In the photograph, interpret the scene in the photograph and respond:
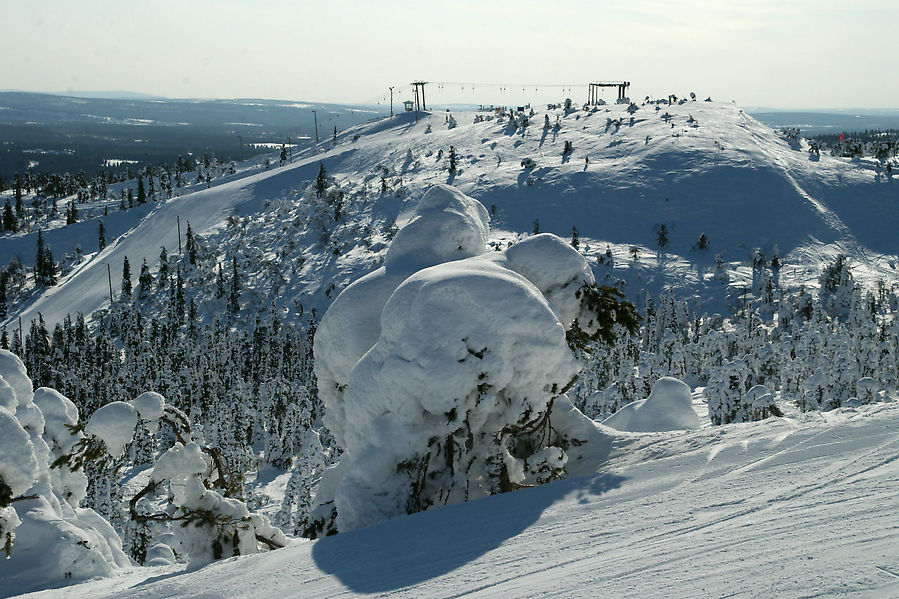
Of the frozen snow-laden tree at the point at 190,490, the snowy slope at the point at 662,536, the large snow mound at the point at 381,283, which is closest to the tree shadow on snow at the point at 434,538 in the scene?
the snowy slope at the point at 662,536

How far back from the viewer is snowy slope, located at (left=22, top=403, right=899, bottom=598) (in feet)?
24.9

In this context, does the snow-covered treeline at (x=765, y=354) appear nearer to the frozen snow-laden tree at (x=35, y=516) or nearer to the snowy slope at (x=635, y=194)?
the snowy slope at (x=635, y=194)

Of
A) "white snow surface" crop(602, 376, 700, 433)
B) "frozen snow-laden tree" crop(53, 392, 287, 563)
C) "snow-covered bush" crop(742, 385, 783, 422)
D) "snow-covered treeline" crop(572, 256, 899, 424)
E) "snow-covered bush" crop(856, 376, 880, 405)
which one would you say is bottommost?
"snow-covered treeline" crop(572, 256, 899, 424)

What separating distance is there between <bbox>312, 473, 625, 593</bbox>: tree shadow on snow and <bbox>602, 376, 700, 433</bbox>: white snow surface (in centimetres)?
939

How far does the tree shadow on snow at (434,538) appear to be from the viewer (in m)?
9.58

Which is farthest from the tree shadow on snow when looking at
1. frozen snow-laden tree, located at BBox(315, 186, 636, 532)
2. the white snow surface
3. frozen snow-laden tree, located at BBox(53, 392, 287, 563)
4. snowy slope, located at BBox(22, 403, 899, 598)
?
the white snow surface

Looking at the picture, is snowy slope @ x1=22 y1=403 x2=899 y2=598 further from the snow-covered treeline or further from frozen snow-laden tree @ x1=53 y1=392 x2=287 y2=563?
the snow-covered treeline

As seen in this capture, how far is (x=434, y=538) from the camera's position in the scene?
34.5ft

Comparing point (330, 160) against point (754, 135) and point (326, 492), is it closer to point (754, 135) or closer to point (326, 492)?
point (754, 135)

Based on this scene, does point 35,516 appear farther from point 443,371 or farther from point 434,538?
point 443,371

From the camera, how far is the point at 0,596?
13.7 meters

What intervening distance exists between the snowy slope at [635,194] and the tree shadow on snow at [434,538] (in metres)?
108

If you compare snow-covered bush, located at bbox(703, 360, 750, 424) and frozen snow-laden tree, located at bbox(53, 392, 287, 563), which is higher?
frozen snow-laden tree, located at bbox(53, 392, 287, 563)

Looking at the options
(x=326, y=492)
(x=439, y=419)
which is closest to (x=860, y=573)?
(x=439, y=419)
